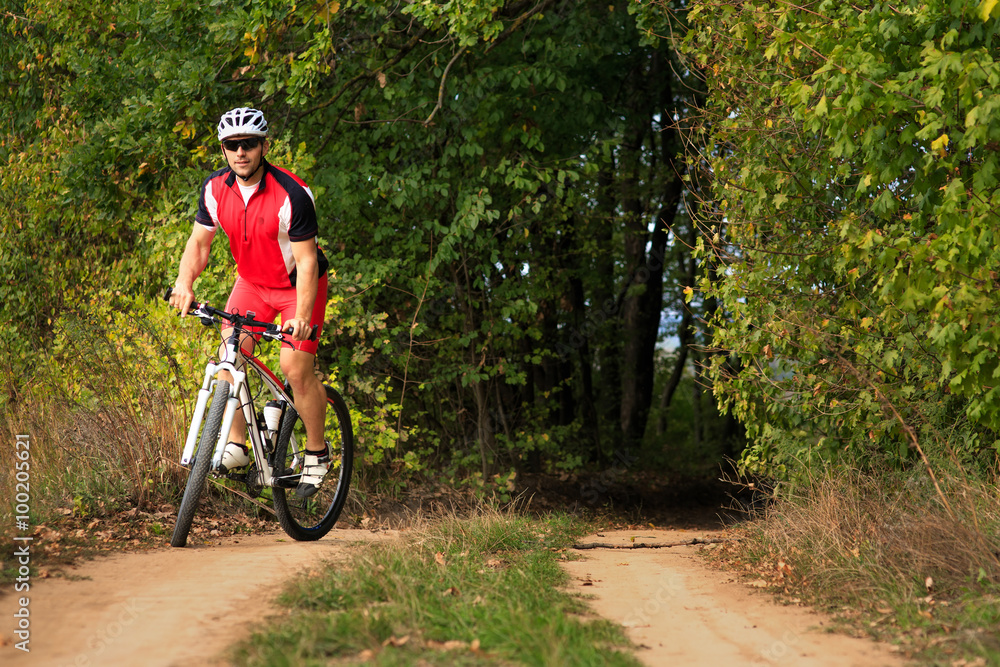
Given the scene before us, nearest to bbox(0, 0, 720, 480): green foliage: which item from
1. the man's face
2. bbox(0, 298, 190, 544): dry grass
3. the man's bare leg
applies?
bbox(0, 298, 190, 544): dry grass

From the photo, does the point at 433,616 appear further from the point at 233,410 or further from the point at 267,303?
the point at 267,303

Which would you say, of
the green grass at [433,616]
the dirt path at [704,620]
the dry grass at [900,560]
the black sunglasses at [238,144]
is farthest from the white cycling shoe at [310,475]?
the dry grass at [900,560]

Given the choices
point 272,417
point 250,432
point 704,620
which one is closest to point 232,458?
point 250,432

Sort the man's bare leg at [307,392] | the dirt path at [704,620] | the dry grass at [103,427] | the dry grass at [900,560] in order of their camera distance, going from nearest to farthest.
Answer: the dirt path at [704,620], the dry grass at [900,560], the man's bare leg at [307,392], the dry grass at [103,427]

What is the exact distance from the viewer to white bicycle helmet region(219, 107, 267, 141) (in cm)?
471

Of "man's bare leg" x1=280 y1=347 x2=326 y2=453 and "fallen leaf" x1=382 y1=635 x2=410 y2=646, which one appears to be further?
"man's bare leg" x1=280 y1=347 x2=326 y2=453

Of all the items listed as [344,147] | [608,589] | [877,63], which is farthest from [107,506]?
[877,63]

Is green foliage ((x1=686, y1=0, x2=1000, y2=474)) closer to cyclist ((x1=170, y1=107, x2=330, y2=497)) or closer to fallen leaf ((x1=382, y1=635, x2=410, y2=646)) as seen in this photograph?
cyclist ((x1=170, y1=107, x2=330, y2=497))

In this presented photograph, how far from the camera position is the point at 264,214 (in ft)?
15.9

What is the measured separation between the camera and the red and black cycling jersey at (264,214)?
4.82 metres

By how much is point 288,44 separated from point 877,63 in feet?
19.1

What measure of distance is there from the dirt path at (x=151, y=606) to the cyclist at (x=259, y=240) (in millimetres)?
619

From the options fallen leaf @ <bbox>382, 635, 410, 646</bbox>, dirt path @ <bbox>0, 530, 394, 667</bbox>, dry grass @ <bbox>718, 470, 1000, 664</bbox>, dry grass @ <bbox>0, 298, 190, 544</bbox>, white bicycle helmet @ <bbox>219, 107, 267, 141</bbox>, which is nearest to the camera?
dirt path @ <bbox>0, 530, 394, 667</bbox>

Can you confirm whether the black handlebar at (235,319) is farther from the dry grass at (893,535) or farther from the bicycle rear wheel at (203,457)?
the dry grass at (893,535)
